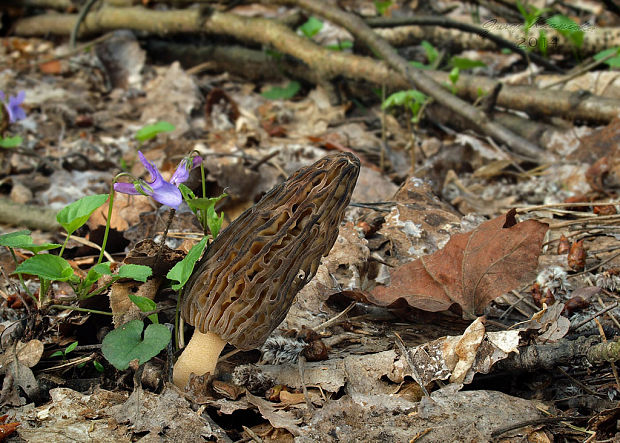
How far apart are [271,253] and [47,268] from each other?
0.69 meters

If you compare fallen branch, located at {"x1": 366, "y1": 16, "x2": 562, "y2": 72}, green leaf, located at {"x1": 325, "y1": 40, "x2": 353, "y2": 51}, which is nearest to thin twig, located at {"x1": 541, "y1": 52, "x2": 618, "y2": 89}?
fallen branch, located at {"x1": 366, "y1": 16, "x2": 562, "y2": 72}

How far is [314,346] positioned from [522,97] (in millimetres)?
3214

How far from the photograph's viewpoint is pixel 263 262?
183cm

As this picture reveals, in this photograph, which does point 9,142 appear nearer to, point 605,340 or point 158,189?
point 158,189

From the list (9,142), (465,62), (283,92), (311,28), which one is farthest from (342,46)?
(9,142)

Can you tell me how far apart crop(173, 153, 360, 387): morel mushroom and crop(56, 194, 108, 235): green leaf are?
0.39 m

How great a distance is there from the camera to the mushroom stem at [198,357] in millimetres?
1964

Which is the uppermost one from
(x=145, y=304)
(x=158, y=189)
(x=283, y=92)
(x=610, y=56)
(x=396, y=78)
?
(x=158, y=189)

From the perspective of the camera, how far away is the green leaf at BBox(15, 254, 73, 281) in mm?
1771

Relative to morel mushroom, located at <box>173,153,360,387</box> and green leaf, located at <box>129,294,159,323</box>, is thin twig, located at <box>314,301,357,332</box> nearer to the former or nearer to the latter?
morel mushroom, located at <box>173,153,360,387</box>

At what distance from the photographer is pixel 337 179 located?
1810 millimetres

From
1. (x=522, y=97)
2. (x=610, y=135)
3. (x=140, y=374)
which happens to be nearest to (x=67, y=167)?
(x=140, y=374)

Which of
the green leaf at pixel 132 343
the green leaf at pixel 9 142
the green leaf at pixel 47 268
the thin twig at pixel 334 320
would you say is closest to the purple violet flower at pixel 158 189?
the green leaf at pixel 47 268

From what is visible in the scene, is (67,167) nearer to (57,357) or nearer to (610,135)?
(57,357)
